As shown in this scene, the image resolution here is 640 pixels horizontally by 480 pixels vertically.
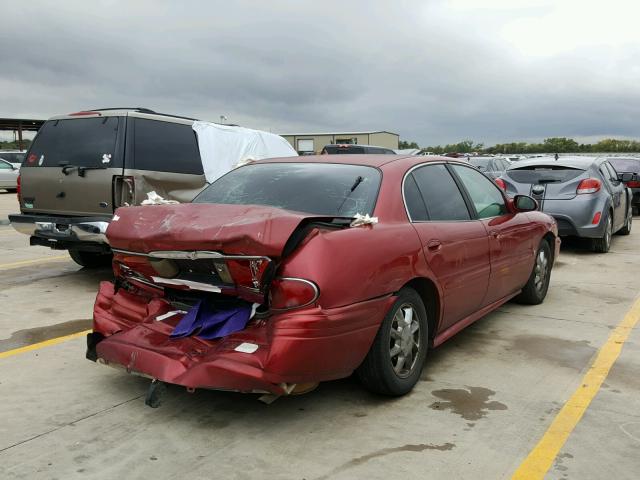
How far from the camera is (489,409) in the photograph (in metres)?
3.60

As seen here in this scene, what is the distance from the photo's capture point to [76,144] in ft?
22.1

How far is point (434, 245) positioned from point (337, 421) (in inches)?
51.6

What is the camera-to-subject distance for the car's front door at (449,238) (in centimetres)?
400

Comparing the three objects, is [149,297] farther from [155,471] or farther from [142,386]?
[155,471]

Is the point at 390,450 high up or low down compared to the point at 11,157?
down

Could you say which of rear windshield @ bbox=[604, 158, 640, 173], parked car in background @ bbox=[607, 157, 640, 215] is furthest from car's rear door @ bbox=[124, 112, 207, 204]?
rear windshield @ bbox=[604, 158, 640, 173]

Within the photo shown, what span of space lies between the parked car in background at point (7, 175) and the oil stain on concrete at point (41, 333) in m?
21.3

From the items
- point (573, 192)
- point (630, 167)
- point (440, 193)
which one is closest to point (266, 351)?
point (440, 193)

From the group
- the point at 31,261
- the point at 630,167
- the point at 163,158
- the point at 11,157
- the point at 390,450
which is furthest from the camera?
the point at 11,157

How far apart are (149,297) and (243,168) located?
1433mm

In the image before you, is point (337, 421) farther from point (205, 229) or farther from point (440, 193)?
point (440, 193)

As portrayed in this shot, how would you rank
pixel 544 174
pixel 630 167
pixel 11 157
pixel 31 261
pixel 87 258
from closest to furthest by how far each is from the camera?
pixel 87 258 → pixel 31 261 → pixel 544 174 → pixel 630 167 → pixel 11 157

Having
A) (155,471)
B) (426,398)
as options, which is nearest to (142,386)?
(155,471)

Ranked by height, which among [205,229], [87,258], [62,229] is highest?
[205,229]
